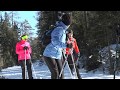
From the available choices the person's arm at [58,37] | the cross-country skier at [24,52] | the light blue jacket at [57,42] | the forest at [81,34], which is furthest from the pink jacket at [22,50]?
the person's arm at [58,37]

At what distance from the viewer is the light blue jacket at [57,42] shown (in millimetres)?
5766

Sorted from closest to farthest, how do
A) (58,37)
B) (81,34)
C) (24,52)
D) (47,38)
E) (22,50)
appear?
(58,37) → (47,38) → (22,50) → (24,52) → (81,34)

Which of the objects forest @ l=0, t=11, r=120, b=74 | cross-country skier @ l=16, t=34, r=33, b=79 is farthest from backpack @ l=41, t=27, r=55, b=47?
cross-country skier @ l=16, t=34, r=33, b=79

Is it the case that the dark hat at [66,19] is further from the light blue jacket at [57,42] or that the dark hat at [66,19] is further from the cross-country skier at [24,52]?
the cross-country skier at [24,52]

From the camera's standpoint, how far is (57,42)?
19.0ft

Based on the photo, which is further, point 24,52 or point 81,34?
point 81,34

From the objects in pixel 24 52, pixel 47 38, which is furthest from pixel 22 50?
pixel 47 38

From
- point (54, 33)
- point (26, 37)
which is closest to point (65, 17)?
point (54, 33)

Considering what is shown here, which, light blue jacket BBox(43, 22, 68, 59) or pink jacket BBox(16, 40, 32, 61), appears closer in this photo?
light blue jacket BBox(43, 22, 68, 59)

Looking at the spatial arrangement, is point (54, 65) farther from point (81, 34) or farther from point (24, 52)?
point (81, 34)

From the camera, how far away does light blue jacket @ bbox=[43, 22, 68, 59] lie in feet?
18.9

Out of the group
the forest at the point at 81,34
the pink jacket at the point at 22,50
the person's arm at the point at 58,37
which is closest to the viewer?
the person's arm at the point at 58,37

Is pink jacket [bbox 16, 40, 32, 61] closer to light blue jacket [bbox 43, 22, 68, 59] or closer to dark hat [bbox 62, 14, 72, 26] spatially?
light blue jacket [bbox 43, 22, 68, 59]
